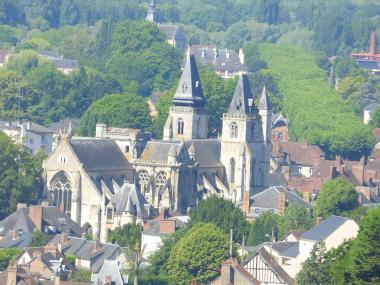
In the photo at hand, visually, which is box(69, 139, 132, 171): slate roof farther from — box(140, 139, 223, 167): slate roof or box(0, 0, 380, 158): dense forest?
box(0, 0, 380, 158): dense forest

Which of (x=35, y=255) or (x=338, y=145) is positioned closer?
(x=35, y=255)

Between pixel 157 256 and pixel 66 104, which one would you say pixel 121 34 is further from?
pixel 157 256

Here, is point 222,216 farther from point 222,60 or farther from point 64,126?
point 222,60

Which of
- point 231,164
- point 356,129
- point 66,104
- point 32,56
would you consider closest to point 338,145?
point 356,129

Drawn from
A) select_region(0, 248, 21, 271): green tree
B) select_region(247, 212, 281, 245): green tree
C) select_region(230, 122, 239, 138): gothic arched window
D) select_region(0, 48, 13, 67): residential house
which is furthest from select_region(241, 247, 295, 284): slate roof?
select_region(0, 48, 13, 67): residential house

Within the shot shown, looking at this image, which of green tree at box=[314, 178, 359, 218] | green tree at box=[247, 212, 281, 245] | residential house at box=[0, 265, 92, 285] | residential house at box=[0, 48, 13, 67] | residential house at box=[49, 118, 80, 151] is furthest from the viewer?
residential house at box=[0, 48, 13, 67]

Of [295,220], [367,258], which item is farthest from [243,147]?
[367,258]

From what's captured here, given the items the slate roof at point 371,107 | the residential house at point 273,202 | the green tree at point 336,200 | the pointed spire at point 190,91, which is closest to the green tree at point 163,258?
the green tree at point 336,200

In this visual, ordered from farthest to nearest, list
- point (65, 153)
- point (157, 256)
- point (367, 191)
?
point (367, 191)
point (65, 153)
point (157, 256)
